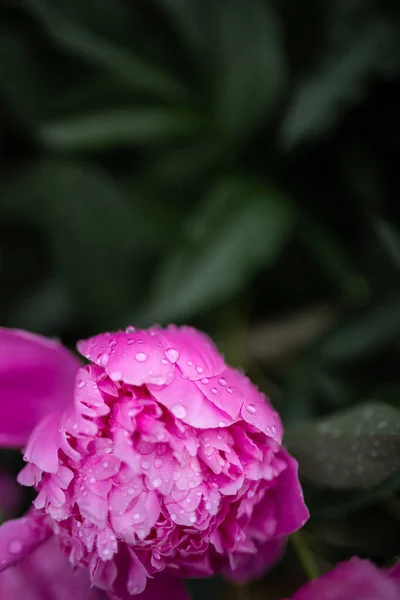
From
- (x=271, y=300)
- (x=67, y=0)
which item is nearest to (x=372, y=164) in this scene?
(x=271, y=300)

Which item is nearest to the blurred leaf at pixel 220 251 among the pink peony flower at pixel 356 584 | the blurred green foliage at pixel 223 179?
the blurred green foliage at pixel 223 179

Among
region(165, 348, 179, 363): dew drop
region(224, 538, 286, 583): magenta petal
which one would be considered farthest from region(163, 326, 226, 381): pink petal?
region(224, 538, 286, 583): magenta petal

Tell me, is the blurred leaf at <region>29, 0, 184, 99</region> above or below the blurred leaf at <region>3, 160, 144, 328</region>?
above

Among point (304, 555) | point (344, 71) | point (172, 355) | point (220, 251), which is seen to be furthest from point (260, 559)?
point (344, 71)

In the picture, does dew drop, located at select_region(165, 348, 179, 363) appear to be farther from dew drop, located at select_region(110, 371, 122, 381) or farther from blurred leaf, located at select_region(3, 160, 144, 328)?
blurred leaf, located at select_region(3, 160, 144, 328)

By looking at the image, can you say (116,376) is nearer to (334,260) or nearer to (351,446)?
(351,446)

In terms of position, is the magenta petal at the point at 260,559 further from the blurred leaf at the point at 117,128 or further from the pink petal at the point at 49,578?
the blurred leaf at the point at 117,128

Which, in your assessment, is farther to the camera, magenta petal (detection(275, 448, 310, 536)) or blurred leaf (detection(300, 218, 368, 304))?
blurred leaf (detection(300, 218, 368, 304))
